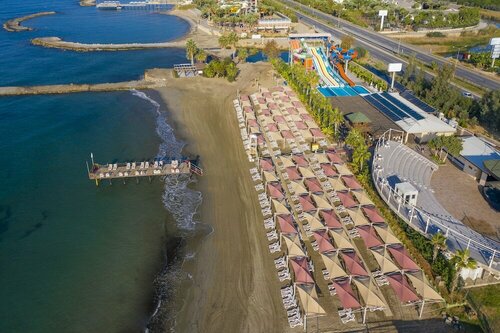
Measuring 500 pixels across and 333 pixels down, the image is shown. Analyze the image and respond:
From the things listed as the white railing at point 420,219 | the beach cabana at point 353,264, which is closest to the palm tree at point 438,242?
the white railing at point 420,219

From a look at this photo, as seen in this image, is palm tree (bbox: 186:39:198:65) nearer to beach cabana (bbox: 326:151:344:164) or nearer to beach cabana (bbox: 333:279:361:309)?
beach cabana (bbox: 326:151:344:164)

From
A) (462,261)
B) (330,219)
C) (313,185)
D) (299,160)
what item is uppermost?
(462,261)

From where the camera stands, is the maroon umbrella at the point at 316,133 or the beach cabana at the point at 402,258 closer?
the beach cabana at the point at 402,258

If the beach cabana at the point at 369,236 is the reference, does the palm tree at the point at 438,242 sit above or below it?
above

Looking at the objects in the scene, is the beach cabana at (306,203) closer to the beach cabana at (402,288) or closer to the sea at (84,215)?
the beach cabana at (402,288)

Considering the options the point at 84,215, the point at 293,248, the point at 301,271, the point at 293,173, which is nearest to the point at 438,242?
the point at 301,271

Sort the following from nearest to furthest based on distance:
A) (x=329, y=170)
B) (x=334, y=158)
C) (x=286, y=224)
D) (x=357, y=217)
A: (x=286, y=224)
(x=357, y=217)
(x=329, y=170)
(x=334, y=158)

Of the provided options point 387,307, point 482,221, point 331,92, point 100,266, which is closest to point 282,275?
point 387,307

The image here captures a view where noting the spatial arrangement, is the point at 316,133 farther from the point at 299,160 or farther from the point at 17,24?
the point at 17,24
